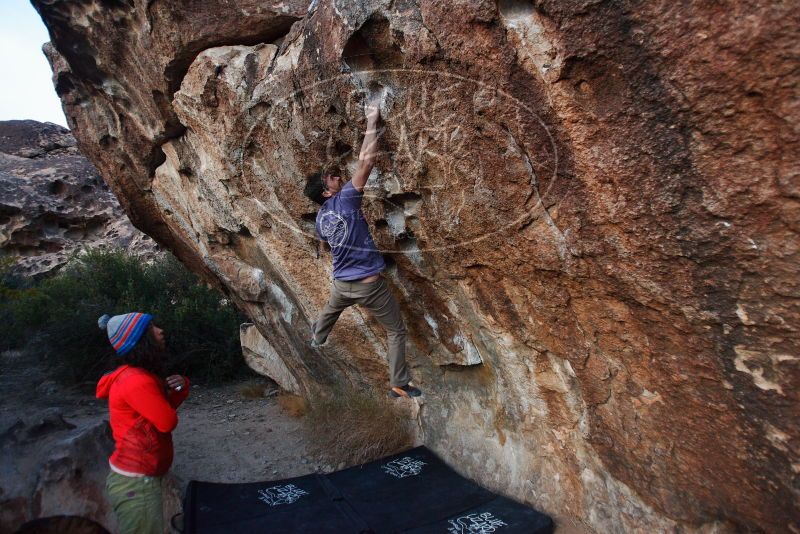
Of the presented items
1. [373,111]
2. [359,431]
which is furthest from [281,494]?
[373,111]

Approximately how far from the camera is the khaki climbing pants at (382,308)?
3.30 m

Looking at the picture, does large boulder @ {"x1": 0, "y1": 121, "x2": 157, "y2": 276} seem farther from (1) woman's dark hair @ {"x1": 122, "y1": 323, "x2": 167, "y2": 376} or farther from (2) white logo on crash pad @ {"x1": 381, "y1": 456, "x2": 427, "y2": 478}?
(1) woman's dark hair @ {"x1": 122, "y1": 323, "x2": 167, "y2": 376}

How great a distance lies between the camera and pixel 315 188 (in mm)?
3570

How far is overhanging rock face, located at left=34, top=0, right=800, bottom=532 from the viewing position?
185cm

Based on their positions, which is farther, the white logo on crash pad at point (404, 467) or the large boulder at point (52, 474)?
the white logo on crash pad at point (404, 467)

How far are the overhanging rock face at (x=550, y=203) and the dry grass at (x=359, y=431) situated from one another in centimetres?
32

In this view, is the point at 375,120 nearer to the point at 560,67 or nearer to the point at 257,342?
the point at 560,67

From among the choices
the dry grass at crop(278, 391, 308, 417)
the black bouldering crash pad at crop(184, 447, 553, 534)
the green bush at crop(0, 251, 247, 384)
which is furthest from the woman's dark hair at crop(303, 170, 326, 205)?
the green bush at crop(0, 251, 247, 384)

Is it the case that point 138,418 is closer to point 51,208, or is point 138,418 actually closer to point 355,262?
point 355,262

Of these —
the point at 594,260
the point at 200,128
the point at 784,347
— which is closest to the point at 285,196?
the point at 200,128

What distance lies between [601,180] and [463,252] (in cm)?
97

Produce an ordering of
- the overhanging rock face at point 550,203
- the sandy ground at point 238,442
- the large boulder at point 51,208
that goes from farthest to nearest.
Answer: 1. the large boulder at point 51,208
2. the sandy ground at point 238,442
3. the overhanging rock face at point 550,203

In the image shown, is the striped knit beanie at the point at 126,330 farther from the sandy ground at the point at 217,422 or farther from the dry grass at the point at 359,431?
the dry grass at the point at 359,431

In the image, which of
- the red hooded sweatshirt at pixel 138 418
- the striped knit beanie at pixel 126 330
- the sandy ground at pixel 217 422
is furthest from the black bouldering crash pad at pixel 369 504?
the striped knit beanie at pixel 126 330
